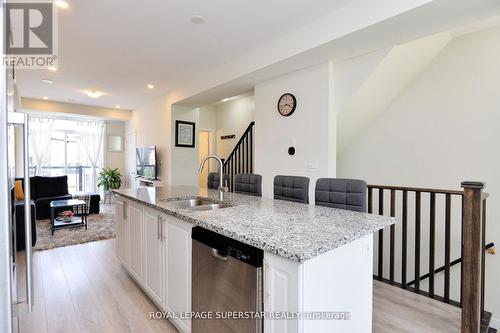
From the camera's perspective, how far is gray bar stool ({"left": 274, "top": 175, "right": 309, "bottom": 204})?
2.59 meters

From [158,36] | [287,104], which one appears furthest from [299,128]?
[158,36]

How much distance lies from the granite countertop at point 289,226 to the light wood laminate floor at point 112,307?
3.13 feet

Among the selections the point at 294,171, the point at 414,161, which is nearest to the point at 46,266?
the point at 294,171

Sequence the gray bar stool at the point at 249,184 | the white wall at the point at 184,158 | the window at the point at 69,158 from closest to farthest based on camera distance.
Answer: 1. the gray bar stool at the point at 249,184
2. the white wall at the point at 184,158
3. the window at the point at 69,158

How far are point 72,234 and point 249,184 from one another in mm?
3419

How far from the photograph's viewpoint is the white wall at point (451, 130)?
3447 mm

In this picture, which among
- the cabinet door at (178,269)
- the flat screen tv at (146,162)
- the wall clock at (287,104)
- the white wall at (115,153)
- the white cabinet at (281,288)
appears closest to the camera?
the white cabinet at (281,288)

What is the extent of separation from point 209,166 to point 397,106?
514 cm

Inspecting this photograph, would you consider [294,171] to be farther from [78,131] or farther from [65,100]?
[78,131]

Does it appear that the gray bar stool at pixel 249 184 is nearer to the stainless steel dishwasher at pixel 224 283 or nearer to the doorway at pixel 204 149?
the stainless steel dishwasher at pixel 224 283

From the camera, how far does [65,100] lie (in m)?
6.52

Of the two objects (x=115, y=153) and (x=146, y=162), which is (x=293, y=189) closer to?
(x=146, y=162)

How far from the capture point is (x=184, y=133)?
598 cm

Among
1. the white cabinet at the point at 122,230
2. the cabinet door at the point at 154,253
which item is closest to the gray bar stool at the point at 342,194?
the cabinet door at the point at 154,253
